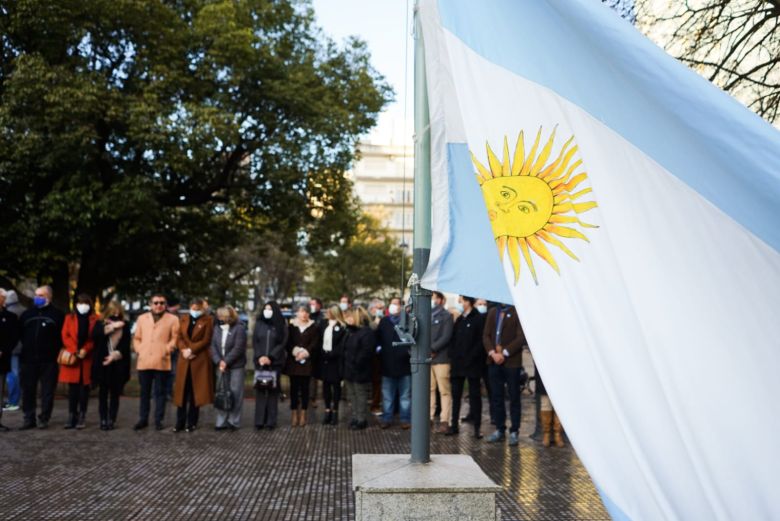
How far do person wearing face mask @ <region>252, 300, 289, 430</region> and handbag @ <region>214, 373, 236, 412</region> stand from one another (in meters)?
0.41

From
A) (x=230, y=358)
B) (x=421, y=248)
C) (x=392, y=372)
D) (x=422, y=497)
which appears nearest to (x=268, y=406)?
(x=230, y=358)

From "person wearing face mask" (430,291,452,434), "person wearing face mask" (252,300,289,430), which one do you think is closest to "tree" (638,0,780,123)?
"person wearing face mask" (430,291,452,434)

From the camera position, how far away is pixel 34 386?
13.6 m

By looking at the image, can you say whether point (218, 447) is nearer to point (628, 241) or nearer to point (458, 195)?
point (458, 195)

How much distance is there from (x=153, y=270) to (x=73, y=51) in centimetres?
750

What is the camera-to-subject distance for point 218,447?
38.4 ft

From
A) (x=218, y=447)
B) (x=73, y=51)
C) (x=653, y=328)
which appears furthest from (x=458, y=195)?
(x=73, y=51)

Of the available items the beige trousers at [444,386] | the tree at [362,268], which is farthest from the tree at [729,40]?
the tree at [362,268]

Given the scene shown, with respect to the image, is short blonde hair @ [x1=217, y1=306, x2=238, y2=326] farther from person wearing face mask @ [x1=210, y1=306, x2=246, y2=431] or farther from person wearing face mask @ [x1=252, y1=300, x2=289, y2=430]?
person wearing face mask @ [x1=252, y1=300, x2=289, y2=430]

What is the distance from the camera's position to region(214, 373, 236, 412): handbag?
13.4 meters

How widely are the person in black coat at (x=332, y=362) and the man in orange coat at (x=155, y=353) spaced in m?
2.51

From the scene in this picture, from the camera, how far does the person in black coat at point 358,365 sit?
13.8 meters

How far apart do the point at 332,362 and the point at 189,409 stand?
8.25 ft

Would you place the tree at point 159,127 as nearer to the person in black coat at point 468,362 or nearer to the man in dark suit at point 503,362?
the person in black coat at point 468,362
